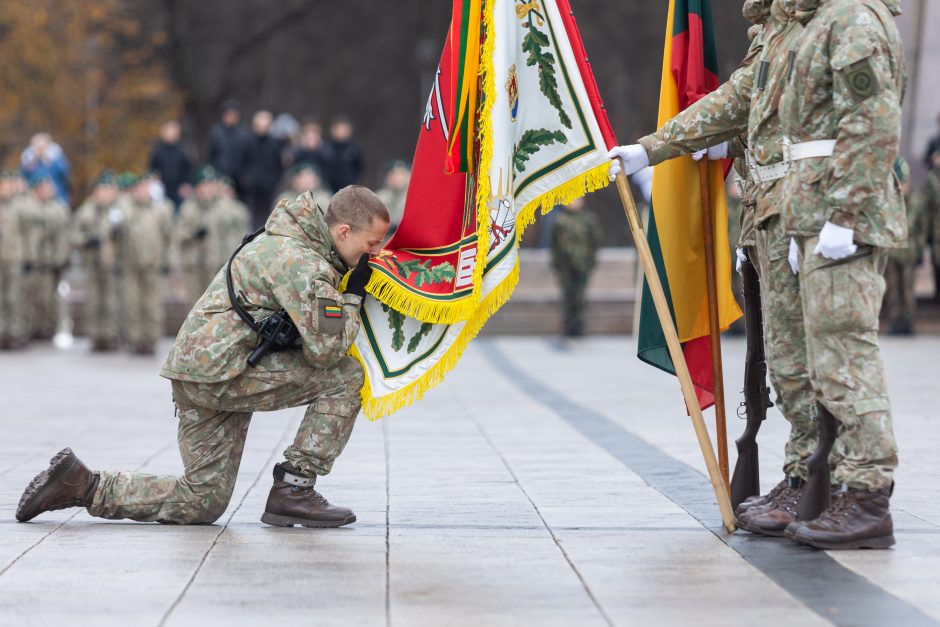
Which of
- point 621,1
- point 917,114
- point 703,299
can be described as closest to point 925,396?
point 703,299

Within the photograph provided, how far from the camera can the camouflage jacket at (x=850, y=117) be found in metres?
5.38

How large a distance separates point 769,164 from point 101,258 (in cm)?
1351

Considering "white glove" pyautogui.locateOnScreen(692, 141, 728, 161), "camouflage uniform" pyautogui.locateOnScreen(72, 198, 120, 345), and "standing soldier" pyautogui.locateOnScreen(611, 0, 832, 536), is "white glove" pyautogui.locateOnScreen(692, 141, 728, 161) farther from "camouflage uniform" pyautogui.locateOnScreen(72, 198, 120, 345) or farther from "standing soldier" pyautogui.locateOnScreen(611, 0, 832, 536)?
"camouflage uniform" pyautogui.locateOnScreen(72, 198, 120, 345)

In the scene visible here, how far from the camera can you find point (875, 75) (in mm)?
5363

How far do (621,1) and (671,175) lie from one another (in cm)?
2395

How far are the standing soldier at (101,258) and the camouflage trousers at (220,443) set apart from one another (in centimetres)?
1224

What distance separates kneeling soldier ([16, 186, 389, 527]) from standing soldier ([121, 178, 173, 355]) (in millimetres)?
11601

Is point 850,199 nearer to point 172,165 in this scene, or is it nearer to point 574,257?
point 574,257

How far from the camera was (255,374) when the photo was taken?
19.5ft

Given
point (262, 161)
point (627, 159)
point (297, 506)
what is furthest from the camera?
point (262, 161)

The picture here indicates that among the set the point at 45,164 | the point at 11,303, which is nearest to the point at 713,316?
the point at 11,303

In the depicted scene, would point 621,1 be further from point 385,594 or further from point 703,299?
point 385,594

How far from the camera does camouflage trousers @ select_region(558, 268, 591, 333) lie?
64.1 feet

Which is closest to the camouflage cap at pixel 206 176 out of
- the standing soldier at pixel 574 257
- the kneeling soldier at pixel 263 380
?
the standing soldier at pixel 574 257
